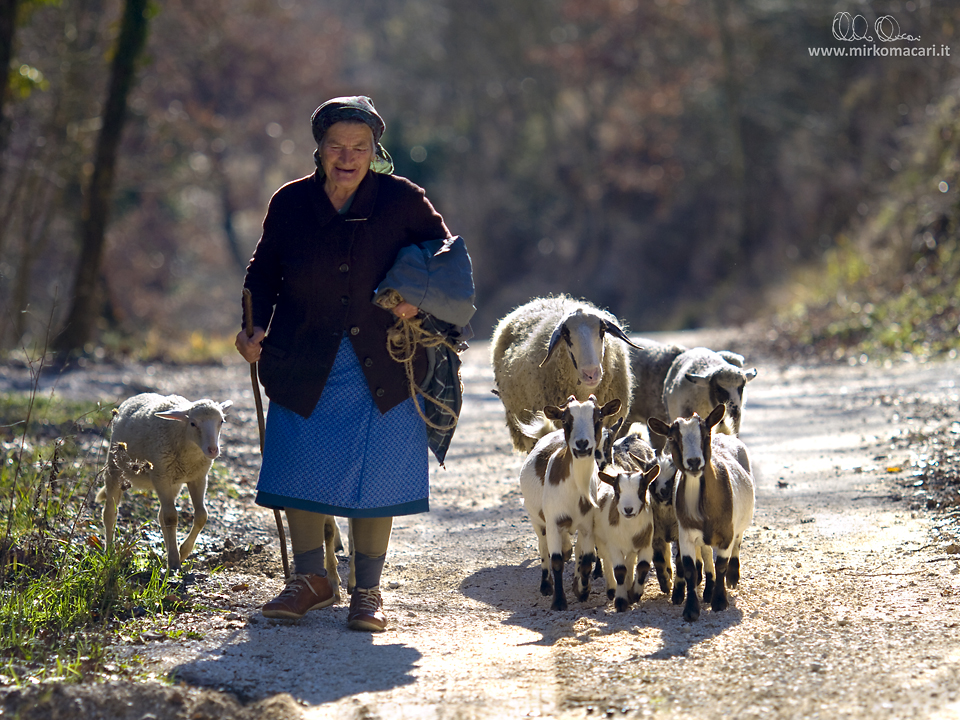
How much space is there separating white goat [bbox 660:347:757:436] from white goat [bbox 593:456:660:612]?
4.59 ft

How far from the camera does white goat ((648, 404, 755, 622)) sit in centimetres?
496

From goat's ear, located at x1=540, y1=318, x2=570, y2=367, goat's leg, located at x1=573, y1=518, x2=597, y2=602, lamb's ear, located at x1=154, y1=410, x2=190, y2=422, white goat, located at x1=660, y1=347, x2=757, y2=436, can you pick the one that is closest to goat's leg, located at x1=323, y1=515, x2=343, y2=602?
lamb's ear, located at x1=154, y1=410, x2=190, y2=422

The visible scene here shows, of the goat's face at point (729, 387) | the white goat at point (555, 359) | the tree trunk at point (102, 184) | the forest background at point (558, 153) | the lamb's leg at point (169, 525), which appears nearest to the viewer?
the lamb's leg at point (169, 525)

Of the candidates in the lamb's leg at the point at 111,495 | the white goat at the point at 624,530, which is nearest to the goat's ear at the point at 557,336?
the white goat at the point at 624,530

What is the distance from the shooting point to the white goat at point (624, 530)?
17.2 ft

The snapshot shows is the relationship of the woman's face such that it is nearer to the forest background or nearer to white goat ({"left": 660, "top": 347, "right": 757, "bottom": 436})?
white goat ({"left": 660, "top": 347, "right": 757, "bottom": 436})

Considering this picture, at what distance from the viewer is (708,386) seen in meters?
6.69

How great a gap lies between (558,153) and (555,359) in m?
28.7

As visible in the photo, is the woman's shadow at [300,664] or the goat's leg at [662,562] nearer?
the woman's shadow at [300,664]

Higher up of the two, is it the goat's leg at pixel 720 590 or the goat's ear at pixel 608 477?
the goat's ear at pixel 608 477

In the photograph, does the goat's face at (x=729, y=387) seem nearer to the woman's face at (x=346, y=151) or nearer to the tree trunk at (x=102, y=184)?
the woman's face at (x=346, y=151)

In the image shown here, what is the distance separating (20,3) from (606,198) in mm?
23274

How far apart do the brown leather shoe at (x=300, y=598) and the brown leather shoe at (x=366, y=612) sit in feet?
0.66
